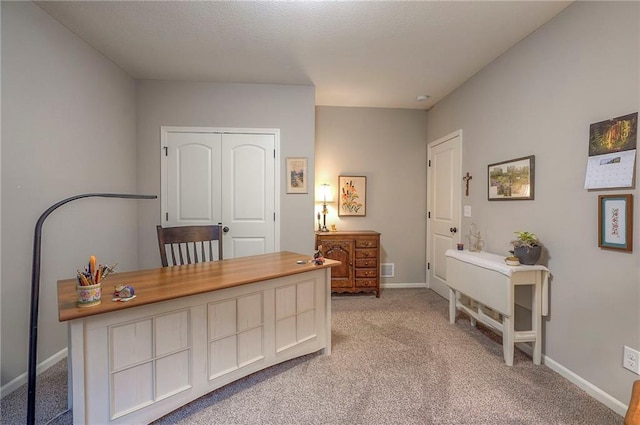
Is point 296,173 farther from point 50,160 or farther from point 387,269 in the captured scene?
point 50,160

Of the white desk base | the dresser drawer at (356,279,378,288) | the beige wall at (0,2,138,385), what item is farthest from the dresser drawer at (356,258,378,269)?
the beige wall at (0,2,138,385)

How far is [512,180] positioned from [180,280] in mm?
2758

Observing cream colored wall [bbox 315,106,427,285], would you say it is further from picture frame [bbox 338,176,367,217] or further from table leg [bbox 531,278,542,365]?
table leg [bbox 531,278,542,365]

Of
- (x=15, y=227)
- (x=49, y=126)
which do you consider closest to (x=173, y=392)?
(x=15, y=227)

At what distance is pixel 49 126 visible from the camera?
2207 mm

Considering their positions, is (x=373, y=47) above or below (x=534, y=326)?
above

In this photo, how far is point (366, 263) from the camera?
3.97m

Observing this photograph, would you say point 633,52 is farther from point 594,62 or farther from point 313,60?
point 313,60

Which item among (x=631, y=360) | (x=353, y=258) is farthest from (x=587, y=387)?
(x=353, y=258)

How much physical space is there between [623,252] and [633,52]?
1.13 meters

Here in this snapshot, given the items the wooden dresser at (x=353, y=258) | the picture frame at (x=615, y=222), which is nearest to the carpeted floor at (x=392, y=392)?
the picture frame at (x=615, y=222)

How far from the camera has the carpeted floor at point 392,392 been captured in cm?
171

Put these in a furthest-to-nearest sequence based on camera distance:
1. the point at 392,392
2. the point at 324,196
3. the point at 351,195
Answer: the point at 351,195
the point at 324,196
the point at 392,392

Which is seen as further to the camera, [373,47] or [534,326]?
[373,47]
